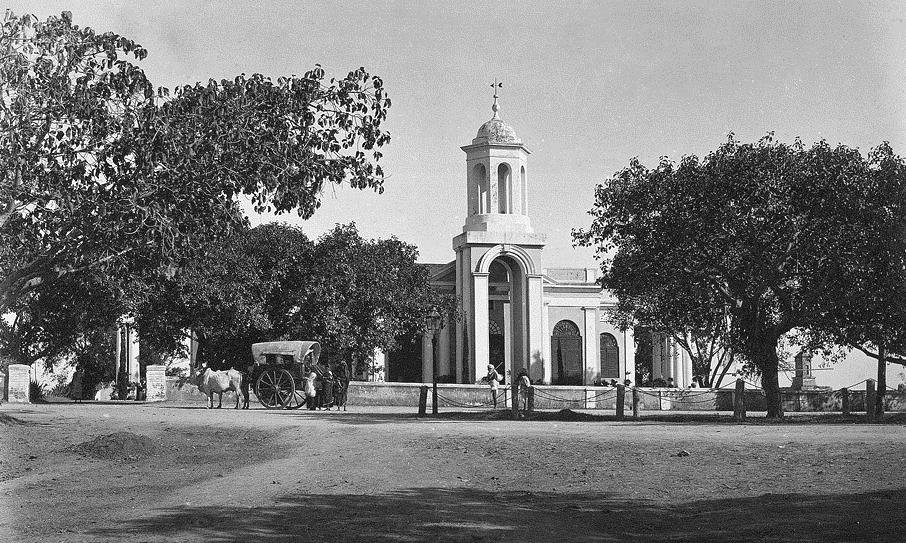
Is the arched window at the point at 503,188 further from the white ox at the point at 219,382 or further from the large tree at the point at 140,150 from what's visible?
the large tree at the point at 140,150

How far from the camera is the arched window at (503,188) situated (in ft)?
175

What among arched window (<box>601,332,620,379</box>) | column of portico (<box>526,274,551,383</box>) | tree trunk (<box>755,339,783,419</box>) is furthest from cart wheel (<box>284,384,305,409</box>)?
arched window (<box>601,332,620,379</box>)

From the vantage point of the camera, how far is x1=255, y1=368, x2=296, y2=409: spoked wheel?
28.3 m

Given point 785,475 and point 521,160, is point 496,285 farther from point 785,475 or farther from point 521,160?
point 785,475

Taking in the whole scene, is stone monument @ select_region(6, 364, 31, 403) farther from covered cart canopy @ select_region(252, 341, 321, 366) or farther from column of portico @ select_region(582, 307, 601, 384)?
column of portico @ select_region(582, 307, 601, 384)

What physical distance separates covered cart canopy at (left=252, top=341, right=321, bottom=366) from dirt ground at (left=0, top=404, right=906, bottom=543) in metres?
8.08

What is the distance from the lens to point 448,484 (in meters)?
11.7

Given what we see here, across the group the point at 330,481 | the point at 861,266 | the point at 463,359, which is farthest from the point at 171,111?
the point at 463,359

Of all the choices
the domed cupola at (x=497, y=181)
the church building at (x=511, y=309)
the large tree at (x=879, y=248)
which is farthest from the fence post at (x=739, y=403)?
the domed cupola at (x=497, y=181)

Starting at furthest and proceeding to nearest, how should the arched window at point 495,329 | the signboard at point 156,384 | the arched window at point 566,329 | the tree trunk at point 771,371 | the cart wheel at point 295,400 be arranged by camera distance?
the arched window at point 566,329, the arched window at point 495,329, the signboard at point 156,384, the cart wheel at point 295,400, the tree trunk at point 771,371

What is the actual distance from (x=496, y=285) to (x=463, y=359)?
456 centimetres

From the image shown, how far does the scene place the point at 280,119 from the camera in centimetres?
1714

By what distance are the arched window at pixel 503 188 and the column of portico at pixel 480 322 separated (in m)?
4.19

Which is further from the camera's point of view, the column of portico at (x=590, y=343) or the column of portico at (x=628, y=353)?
the column of portico at (x=628, y=353)
